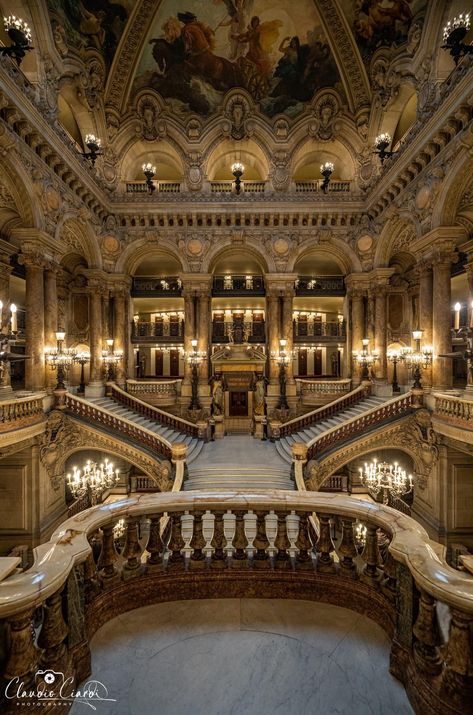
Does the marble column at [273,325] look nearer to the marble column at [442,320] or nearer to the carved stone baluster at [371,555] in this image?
the marble column at [442,320]

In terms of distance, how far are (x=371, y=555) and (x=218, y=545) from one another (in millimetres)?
1545

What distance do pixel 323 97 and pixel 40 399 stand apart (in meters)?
20.3

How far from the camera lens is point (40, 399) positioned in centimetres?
Result: 1170

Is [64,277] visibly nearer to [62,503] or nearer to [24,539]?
[62,503]

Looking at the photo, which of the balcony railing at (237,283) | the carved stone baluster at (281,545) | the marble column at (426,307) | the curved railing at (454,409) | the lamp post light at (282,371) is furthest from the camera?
the balcony railing at (237,283)

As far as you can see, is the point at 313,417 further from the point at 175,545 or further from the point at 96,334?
the point at 175,545

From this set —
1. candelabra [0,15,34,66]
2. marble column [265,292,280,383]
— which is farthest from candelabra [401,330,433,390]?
candelabra [0,15,34,66]

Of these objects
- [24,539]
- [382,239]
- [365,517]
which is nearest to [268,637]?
[365,517]

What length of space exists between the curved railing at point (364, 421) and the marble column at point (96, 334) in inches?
452

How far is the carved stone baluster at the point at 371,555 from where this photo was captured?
321 centimetres

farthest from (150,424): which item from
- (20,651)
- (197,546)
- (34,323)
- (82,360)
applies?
(20,651)

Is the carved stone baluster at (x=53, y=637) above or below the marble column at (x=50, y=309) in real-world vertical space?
below

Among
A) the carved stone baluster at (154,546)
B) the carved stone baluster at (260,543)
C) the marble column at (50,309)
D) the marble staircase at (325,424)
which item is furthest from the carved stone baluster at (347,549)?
the marble column at (50,309)

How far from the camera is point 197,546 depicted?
357 centimetres
